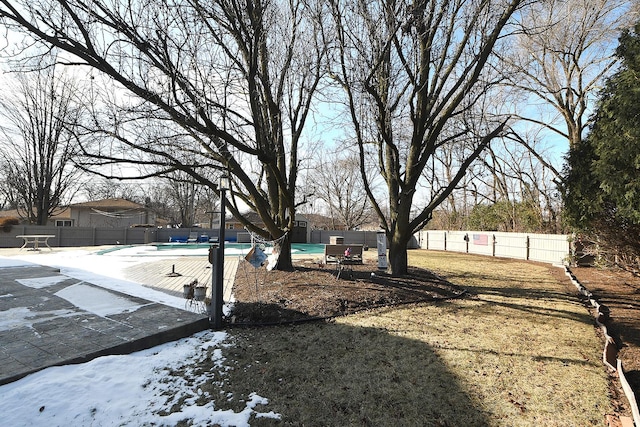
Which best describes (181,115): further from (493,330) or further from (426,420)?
(493,330)

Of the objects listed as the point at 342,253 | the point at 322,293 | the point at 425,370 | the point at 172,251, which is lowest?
the point at 425,370

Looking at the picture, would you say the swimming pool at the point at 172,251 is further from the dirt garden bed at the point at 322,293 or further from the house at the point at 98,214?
the house at the point at 98,214

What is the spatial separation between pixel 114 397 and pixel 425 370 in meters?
3.20

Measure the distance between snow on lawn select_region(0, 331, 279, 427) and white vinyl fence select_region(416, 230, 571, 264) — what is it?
1213 cm

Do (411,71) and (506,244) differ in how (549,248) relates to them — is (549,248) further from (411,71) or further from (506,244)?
(411,71)

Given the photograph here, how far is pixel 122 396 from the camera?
3016 millimetres

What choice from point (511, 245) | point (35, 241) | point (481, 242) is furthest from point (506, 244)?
point (35, 241)

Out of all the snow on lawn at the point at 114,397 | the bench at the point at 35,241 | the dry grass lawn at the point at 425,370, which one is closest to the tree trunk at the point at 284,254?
the dry grass lawn at the point at 425,370

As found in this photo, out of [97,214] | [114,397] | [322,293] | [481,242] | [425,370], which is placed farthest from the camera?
[97,214]

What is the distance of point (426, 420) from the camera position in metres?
2.86

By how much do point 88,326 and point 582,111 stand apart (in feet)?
64.7

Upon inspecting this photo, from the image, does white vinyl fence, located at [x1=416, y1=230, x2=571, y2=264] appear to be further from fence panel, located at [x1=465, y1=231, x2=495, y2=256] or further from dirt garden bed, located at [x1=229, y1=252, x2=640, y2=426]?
dirt garden bed, located at [x1=229, y1=252, x2=640, y2=426]

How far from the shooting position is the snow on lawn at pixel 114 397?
2.69m

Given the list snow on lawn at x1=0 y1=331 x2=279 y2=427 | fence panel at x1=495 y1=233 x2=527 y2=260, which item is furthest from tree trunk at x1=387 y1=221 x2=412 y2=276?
fence panel at x1=495 y1=233 x2=527 y2=260
